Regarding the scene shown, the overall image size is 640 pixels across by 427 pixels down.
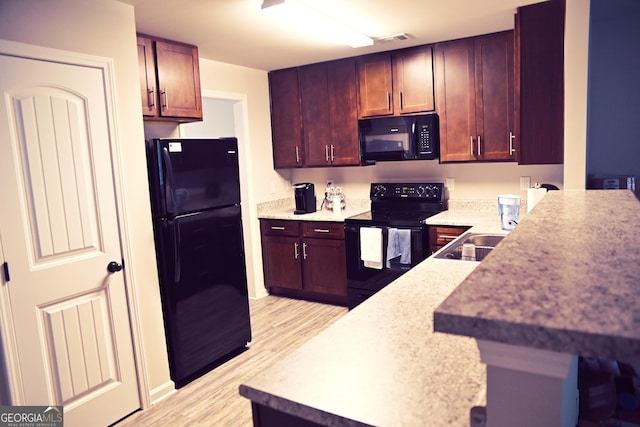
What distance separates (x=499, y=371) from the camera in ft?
2.08

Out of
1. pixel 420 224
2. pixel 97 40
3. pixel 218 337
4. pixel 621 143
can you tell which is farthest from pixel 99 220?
pixel 621 143

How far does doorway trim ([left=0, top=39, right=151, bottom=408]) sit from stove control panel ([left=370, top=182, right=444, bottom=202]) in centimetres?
248

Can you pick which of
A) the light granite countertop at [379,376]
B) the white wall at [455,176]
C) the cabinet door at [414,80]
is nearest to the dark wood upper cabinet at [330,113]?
the white wall at [455,176]

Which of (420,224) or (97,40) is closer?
(97,40)

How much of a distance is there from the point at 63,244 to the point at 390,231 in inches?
92.7

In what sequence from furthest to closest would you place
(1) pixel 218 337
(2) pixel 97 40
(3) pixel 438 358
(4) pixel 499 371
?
(1) pixel 218 337
(2) pixel 97 40
(3) pixel 438 358
(4) pixel 499 371

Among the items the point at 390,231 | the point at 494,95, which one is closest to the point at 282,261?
the point at 390,231

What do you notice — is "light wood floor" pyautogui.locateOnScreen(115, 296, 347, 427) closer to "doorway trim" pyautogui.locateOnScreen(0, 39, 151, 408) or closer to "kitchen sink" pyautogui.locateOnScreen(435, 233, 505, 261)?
"doorway trim" pyautogui.locateOnScreen(0, 39, 151, 408)

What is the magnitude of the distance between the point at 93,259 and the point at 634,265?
7.91ft

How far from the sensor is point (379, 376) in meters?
1.13

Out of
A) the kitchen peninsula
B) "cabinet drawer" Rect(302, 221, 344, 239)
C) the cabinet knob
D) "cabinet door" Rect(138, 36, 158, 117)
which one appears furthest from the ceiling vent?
the kitchen peninsula

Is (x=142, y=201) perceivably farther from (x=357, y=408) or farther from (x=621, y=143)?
(x=621, y=143)

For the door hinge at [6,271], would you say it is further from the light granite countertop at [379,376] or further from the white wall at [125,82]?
the light granite countertop at [379,376]

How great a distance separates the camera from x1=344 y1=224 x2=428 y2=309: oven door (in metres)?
3.56
